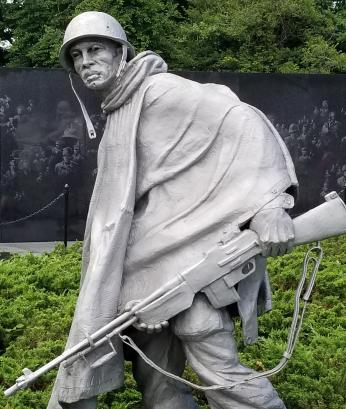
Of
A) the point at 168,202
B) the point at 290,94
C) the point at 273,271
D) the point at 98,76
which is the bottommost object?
the point at 273,271

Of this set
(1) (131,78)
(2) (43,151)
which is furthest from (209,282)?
(2) (43,151)

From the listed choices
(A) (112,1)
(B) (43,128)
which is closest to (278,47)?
(A) (112,1)

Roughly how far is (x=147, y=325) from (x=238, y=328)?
7.73ft

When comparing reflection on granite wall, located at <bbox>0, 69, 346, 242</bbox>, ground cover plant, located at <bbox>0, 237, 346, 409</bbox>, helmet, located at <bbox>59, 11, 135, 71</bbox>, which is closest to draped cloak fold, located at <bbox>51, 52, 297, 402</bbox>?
helmet, located at <bbox>59, 11, 135, 71</bbox>

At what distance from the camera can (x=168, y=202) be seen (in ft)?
10.8

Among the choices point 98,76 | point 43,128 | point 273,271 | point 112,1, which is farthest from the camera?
point 112,1

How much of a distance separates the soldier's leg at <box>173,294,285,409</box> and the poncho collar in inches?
34.0

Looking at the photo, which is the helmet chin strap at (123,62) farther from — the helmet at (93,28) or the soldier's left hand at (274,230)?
the soldier's left hand at (274,230)

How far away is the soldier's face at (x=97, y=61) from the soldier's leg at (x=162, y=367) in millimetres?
1015

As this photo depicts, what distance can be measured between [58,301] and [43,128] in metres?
5.31

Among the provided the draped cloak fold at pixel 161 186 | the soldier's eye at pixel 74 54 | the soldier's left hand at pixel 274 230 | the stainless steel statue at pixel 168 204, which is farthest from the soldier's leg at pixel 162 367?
the soldier's eye at pixel 74 54

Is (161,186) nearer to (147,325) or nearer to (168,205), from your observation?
(168,205)

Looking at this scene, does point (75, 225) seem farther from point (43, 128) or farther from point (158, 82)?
point (158, 82)

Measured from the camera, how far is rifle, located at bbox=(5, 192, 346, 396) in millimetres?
3086
